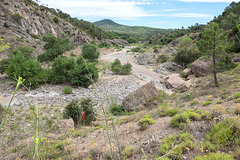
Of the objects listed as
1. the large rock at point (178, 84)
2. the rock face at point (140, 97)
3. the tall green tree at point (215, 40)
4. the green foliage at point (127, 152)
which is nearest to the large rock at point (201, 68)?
the large rock at point (178, 84)

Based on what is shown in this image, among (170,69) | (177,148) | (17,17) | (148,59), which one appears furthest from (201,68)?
(17,17)

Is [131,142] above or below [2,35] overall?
below

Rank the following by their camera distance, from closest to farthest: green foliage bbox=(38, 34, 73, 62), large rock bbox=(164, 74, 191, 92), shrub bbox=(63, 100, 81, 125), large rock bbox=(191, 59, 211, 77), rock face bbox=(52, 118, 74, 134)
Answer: rock face bbox=(52, 118, 74, 134) < shrub bbox=(63, 100, 81, 125) < large rock bbox=(164, 74, 191, 92) < large rock bbox=(191, 59, 211, 77) < green foliage bbox=(38, 34, 73, 62)

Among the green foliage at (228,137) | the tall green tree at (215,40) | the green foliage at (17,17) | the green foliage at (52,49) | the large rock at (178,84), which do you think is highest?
the green foliage at (17,17)

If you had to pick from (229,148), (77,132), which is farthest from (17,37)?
(229,148)

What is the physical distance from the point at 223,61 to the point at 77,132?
1552 centimetres

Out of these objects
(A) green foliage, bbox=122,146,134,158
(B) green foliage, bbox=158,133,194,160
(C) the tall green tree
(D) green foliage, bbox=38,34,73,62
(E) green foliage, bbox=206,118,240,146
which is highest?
(C) the tall green tree

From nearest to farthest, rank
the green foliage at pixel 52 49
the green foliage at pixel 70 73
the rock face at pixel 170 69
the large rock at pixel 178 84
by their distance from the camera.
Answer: the large rock at pixel 178 84 < the green foliage at pixel 70 73 < the green foliage at pixel 52 49 < the rock face at pixel 170 69

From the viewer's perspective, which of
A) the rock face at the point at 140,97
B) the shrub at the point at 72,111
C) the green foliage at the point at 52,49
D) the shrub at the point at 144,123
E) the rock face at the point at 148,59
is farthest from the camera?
the rock face at the point at 148,59

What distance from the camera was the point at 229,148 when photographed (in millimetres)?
3211

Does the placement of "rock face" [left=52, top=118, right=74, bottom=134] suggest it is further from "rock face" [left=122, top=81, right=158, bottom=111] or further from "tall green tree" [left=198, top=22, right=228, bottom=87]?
"tall green tree" [left=198, top=22, right=228, bottom=87]

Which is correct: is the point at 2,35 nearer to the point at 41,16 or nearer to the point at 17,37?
the point at 17,37

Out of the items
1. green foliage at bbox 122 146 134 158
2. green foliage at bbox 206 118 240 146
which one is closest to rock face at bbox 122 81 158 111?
green foliage at bbox 122 146 134 158

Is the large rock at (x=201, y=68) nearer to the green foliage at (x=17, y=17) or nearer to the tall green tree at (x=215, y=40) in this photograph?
the tall green tree at (x=215, y=40)
